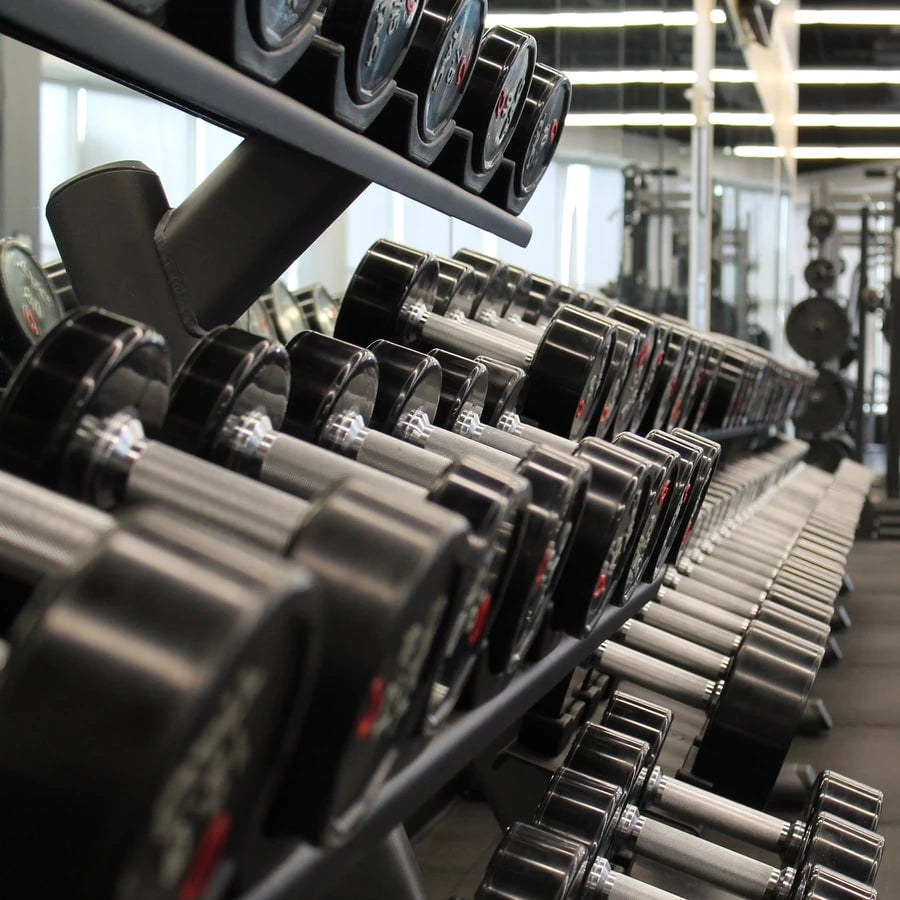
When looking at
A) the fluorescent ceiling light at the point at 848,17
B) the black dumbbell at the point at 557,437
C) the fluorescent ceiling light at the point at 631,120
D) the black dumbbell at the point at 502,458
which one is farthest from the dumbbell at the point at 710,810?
the fluorescent ceiling light at the point at 848,17

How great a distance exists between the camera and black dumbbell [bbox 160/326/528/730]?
0.67 metres

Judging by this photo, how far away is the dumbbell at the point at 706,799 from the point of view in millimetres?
1400

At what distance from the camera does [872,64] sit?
10820 mm

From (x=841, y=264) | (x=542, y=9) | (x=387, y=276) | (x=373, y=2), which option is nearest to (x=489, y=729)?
(x=373, y=2)

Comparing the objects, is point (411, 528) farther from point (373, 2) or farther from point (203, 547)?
point (373, 2)

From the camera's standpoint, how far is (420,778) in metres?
0.64

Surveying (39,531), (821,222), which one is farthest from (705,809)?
(821,222)

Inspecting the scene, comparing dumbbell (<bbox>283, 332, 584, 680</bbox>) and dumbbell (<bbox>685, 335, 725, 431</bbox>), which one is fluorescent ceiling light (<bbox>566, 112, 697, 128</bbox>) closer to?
dumbbell (<bbox>685, 335, 725, 431</bbox>)

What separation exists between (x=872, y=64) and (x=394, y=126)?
36.1ft

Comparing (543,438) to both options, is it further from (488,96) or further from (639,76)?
(639,76)

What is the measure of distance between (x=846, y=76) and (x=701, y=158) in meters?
6.72

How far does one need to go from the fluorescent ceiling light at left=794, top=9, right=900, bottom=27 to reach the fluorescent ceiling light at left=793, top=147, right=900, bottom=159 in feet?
10.3

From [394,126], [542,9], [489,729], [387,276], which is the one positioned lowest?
[489,729]

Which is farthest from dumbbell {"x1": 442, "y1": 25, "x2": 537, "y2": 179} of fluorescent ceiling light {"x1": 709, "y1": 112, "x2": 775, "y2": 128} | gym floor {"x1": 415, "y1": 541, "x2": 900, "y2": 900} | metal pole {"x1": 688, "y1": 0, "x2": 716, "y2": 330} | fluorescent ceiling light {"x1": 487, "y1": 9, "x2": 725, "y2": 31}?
fluorescent ceiling light {"x1": 709, "y1": 112, "x2": 775, "y2": 128}
